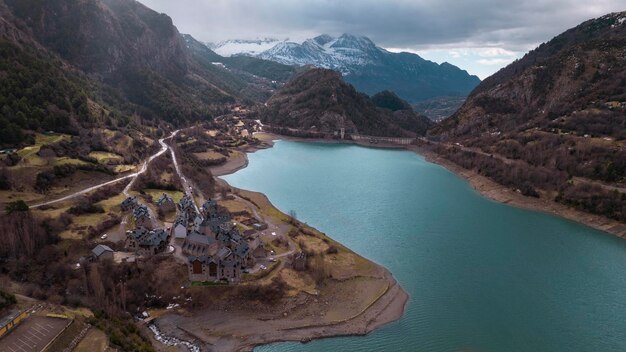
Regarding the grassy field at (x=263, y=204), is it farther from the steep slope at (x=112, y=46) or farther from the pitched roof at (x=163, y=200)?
the steep slope at (x=112, y=46)

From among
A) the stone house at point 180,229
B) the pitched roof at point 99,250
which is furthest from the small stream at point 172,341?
the stone house at point 180,229

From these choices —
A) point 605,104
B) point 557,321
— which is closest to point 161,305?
point 557,321

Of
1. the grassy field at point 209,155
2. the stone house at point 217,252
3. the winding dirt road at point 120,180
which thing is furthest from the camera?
the grassy field at point 209,155

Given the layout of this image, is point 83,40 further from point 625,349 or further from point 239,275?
point 625,349

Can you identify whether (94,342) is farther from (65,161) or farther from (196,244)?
(65,161)

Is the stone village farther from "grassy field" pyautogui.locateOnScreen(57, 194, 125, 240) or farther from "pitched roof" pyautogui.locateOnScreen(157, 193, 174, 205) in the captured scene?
"pitched roof" pyautogui.locateOnScreen(157, 193, 174, 205)

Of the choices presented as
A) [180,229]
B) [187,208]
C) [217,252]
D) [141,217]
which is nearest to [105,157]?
[187,208]

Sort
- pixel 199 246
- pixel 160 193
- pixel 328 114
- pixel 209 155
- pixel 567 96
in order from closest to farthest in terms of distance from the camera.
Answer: pixel 199 246, pixel 160 193, pixel 209 155, pixel 567 96, pixel 328 114
